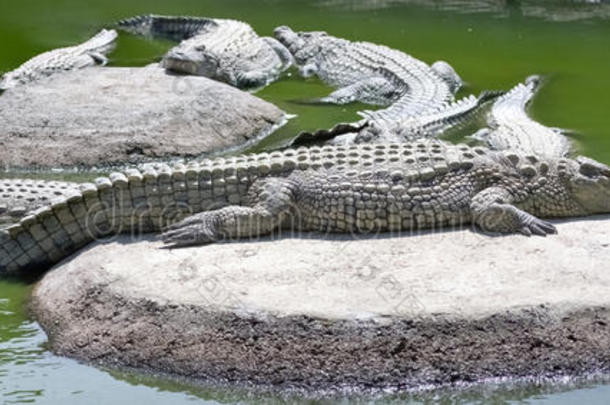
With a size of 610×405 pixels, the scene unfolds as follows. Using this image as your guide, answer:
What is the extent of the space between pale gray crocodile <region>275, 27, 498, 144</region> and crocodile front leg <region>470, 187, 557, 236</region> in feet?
7.96

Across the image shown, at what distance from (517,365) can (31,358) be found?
8.87ft

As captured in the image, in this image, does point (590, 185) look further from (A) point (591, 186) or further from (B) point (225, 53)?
(B) point (225, 53)

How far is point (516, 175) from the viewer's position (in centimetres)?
691

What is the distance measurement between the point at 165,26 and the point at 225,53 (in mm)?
3545

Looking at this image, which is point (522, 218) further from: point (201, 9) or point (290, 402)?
point (201, 9)

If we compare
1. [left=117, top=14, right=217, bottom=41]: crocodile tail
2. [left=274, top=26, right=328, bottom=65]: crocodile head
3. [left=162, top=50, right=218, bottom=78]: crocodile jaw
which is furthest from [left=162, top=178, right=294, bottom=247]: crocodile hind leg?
[left=117, top=14, right=217, bottom=41]: crocodile tail

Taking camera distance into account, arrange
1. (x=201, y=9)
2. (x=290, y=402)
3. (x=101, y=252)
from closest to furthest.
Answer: (x=290, y=402), (x=101, y=252), (x=201, y=9)

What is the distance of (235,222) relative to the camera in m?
6.72

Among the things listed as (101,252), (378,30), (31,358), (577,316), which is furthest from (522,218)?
(378,30)

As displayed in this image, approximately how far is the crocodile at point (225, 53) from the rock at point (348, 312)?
264 inches

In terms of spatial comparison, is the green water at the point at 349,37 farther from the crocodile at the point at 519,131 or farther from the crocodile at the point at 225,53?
the crocodile at the point at 225,53

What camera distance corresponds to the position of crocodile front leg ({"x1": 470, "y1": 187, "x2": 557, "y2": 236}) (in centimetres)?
659

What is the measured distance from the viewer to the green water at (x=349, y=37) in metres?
5.57

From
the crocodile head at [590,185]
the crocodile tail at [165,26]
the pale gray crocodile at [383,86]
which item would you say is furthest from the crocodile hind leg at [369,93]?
the crocodile head at [590,185]
